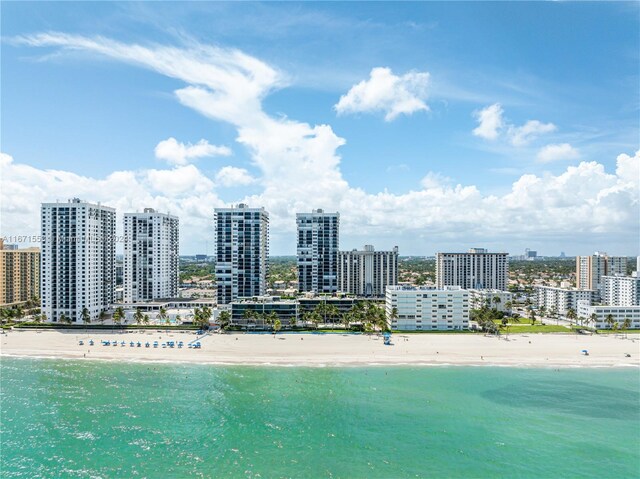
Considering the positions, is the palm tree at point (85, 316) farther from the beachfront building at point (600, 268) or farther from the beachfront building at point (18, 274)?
the beachfront building at point (600, 268)

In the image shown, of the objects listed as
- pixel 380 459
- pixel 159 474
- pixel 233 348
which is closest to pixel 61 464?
pixel 159 474

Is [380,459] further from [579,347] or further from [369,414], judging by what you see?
[579,347]

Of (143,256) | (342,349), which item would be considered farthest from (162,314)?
(342,349)

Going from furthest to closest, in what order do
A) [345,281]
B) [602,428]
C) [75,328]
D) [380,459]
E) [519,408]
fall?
1. [345,281]
2. [75,328]
3. [519,408]
4. [602,428]
5. [380,459]

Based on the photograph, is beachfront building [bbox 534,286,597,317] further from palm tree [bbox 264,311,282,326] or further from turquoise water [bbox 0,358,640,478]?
palm tree [bbox 264,311,282,326]

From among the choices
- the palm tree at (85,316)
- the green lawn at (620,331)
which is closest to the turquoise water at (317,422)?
the palm tree at (85,316)

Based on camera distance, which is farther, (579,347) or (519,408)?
(579,347)
